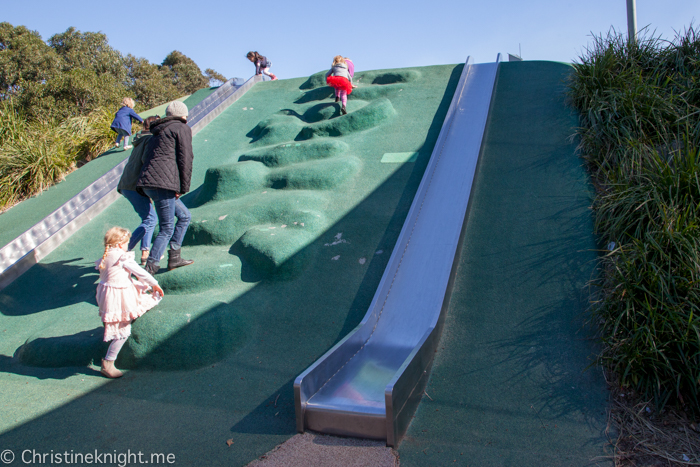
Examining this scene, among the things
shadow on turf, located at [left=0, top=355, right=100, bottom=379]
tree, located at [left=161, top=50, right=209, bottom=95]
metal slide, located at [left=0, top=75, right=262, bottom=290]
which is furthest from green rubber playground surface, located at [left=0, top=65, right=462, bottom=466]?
tree, located at [left=161, top=50, right=209, bottom=95]

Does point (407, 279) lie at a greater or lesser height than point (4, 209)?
lesser

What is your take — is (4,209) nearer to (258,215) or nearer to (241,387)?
(258,215)

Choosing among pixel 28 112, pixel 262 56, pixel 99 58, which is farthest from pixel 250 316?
pixel 99 58

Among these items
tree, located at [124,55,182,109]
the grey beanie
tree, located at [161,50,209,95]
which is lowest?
the grey beanie

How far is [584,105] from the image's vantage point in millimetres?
5848

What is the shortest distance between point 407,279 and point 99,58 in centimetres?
2522

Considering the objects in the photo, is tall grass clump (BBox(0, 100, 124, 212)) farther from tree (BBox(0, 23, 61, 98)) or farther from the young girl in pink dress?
tree (BBox(0, 23, 61, 98))

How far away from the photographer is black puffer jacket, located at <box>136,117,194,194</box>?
14.0 feet

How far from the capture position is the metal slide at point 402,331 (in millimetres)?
2793

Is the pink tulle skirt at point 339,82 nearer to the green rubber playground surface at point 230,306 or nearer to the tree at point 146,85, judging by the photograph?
the green rubber playground surface at point 230,306

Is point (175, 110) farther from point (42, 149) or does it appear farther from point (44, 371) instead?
point (42, 149)

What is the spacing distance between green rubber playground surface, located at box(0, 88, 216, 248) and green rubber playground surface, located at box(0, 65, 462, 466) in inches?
43.9

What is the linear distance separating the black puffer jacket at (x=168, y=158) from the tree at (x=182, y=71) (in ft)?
107

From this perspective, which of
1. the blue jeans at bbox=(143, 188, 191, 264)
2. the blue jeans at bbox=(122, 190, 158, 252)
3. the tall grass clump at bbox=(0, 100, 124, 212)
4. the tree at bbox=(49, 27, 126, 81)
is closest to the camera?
the blue jeans at bbox=(143, 188, 191, 264)
